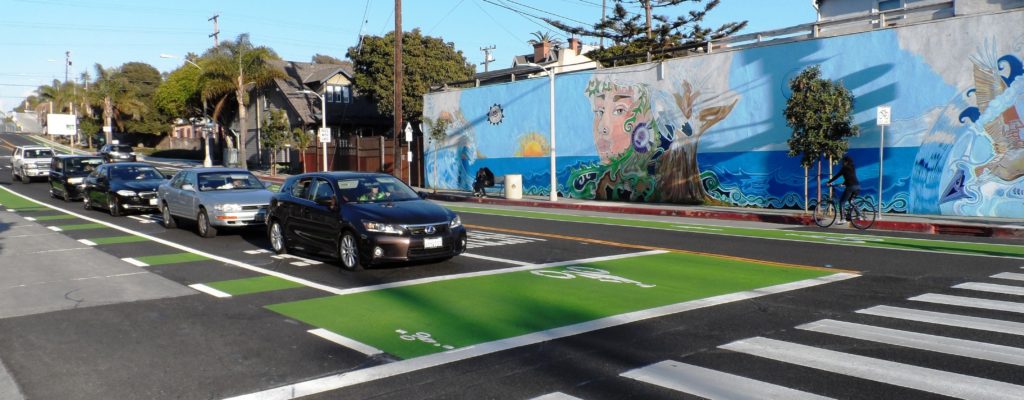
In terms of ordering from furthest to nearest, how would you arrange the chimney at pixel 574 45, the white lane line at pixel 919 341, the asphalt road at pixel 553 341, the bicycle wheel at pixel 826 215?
the chimney at pixel 574 45
the bicycle wheel at pixel 826 215
the white lane line at pixel 919 341
the asphalt road at pixel 553 341

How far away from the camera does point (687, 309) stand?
8.18m

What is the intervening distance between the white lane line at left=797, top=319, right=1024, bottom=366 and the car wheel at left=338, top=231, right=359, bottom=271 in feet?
20.3

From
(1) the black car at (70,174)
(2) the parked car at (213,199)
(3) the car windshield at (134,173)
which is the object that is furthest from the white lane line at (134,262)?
(1) the black car at (70,174)

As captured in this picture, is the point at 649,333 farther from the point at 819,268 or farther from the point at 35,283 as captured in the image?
the point at 35,283

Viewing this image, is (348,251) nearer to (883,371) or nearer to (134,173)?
(883,371)

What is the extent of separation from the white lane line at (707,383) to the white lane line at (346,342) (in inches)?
87.0

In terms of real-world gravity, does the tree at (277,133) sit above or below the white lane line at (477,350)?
above

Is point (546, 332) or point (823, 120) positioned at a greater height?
point (823, 120)

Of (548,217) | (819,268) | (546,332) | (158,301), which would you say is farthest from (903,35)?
(158,301)

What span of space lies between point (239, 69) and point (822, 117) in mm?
42408

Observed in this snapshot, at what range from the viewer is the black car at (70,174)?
2580 cm

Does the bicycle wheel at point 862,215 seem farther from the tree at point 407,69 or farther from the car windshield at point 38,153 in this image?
the car windshield at point 38,153

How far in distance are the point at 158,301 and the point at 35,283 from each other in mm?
2805

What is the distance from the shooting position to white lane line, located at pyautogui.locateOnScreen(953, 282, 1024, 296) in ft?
29.2
